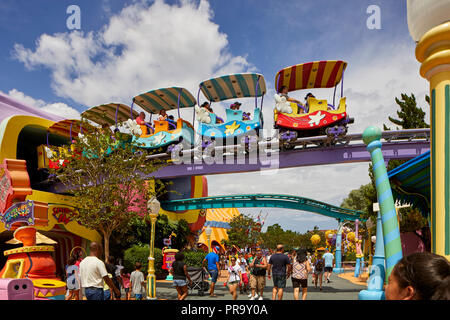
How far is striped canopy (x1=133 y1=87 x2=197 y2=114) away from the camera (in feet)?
57.6

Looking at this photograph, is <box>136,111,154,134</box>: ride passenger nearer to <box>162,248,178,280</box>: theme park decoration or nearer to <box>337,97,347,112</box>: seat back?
<box>162,248,178,280</box>: theme park decoration

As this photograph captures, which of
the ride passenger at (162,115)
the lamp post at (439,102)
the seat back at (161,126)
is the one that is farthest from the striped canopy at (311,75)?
the lamp post at (439,102)

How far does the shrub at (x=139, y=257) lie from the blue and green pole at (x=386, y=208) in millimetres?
15097

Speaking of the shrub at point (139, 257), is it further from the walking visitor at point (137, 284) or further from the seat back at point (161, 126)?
the walking visitor at point (137, 284)

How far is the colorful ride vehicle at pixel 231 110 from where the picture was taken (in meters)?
14.7

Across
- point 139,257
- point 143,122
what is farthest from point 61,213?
point 143,122

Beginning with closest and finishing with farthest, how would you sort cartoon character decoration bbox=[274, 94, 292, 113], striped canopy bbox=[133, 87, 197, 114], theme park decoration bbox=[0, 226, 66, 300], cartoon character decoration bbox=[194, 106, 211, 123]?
theme park decoration bbox=[0, 226, 66, 300] < cartoon character decoration bbox=[274, 94, 292, 113] < cartoon character decoration bbox=[194, 106, 211, 123] < striped canopy bbox=[133, 87, 197, 114]

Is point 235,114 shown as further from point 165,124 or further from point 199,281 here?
point 199,281

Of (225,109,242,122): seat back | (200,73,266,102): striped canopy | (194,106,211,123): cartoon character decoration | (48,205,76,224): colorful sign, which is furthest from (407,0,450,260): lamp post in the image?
(48,205,76,224): colorful sign

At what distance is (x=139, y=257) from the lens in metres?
17.2

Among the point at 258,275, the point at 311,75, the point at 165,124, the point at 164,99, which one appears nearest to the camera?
the point at 258,275

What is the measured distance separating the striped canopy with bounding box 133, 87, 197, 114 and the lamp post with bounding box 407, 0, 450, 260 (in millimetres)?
14496

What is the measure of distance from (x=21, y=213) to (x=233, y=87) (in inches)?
421
